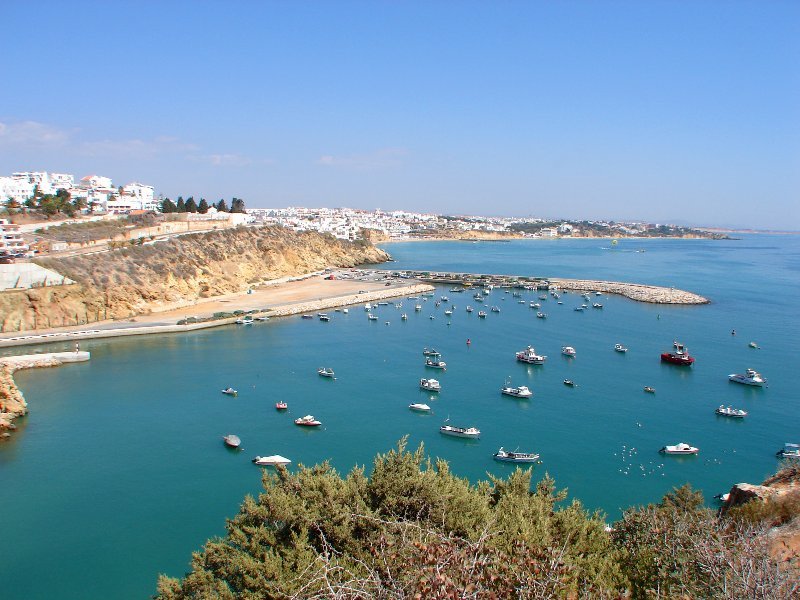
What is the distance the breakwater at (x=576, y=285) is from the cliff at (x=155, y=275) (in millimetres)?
12778

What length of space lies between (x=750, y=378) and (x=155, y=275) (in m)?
32.0

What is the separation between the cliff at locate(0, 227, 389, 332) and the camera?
2883 cm

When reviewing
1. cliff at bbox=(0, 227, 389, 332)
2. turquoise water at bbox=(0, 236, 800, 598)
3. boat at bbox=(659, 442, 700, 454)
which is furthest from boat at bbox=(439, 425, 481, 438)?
cliff at bbox=(0, 227, 389, 332)

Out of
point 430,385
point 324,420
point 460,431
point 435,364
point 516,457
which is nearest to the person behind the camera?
point 516,457

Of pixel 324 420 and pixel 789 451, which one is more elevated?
pixel 789 451

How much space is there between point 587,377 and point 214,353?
16797mm

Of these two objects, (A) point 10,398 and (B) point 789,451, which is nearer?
(B) point 789,451

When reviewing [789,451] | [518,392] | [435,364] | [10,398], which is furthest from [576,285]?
[10,398]

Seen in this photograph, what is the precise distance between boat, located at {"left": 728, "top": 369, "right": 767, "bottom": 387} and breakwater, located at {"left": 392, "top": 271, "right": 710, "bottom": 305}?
18652 millimetres

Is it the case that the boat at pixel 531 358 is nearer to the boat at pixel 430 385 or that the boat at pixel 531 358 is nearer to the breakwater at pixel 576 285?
the boat at pixel 430 385

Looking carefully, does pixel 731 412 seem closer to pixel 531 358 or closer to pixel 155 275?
pixel 531 358

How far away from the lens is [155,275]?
34906mm

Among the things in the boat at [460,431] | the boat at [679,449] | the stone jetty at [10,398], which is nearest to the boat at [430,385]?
the boat at [460,431]

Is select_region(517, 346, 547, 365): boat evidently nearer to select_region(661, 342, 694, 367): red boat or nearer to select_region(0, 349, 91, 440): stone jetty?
select_region(661, 342, 694, 367): red boat
